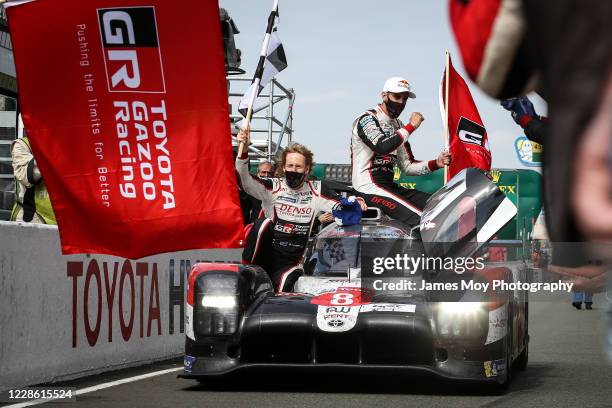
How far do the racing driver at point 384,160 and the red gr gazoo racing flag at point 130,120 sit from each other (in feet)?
14.1

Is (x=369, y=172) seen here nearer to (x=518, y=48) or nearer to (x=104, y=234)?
(x=104, y=234)

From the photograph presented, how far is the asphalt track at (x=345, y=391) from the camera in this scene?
7395 millimetres

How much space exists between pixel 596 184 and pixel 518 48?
0.16m

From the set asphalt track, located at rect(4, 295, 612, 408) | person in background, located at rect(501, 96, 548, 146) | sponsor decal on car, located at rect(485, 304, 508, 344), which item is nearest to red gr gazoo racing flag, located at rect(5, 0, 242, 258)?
person in background, located at rect(501, 96, 548, 146)

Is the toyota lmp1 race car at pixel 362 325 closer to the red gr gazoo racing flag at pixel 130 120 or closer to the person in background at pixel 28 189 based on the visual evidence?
the person in background at pixel 28 189

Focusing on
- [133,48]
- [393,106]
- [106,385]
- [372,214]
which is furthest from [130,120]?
[372,214]

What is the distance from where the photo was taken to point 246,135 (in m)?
6.67

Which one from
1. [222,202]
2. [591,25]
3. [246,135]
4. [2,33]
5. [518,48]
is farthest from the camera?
[2,33]

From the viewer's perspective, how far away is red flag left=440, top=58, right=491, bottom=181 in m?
7.03

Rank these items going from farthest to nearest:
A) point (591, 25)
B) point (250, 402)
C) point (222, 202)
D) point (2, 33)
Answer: point (2, 33) → point (250, 402) → point (222, 202) → point (591, 25)

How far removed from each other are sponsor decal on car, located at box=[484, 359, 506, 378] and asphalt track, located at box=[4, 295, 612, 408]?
0.18m

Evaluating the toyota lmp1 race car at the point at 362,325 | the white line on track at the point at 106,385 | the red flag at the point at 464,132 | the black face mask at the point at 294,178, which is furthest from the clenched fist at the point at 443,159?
the white line on track at the point at 106,385

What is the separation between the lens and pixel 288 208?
9453 millimetres

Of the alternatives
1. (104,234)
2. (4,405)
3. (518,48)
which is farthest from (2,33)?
(518,48)
